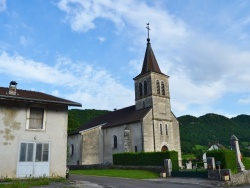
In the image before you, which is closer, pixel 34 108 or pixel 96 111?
pixel 34 108

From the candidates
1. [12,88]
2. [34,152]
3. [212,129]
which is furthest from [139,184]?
[212,129]

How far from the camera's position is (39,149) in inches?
629

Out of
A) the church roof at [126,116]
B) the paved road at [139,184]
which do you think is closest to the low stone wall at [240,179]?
the paved road at [139,184]

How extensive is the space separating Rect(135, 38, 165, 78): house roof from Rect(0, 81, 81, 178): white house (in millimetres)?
21654

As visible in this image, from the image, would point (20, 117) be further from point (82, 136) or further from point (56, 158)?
point (82, 136)

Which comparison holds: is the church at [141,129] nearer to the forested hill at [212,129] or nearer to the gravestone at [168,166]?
the gravestone at [168,166]

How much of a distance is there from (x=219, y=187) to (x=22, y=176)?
11.7m

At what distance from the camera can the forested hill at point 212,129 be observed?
70438 mm

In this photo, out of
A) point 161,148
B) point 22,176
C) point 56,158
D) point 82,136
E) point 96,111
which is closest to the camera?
point 22,176

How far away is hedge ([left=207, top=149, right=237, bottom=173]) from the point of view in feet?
62.5

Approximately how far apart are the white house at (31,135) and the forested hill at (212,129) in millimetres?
48899

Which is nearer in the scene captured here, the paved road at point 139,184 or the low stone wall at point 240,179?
the paved road at point 139,184

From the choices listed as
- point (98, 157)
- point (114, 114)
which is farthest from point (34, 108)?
point (114, 114)

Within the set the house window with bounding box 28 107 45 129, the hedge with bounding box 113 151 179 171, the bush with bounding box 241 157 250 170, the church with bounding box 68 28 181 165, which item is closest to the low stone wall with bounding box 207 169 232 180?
the hedge with bounding box 113 151 179 171
